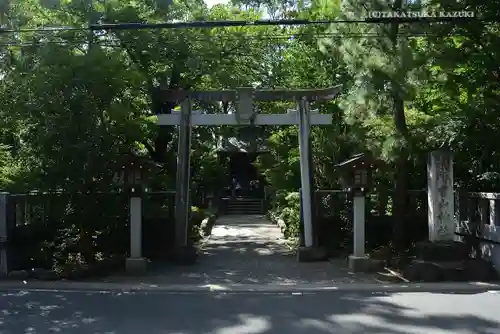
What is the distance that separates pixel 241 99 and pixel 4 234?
678cm

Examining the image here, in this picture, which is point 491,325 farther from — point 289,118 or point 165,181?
point 165,181

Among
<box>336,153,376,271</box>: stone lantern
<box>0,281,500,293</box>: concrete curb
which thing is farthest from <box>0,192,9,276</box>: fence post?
<box>336,153,376,271</box>: stone lantern

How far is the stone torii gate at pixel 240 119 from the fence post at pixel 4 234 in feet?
14.0

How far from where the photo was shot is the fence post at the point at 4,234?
39.4 feet

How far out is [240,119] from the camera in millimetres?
15055

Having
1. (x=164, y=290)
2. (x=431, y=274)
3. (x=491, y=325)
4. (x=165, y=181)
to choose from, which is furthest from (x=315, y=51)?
(x=491, y=325)

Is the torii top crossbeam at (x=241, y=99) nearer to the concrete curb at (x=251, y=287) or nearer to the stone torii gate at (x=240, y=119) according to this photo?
the stone torii gate at (x=240, y=119)

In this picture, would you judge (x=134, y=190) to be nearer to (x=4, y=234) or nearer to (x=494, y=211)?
(x=4, y=234)

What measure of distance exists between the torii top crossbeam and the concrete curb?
17.4ft

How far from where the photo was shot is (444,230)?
12.1m

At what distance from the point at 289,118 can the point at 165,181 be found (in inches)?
194

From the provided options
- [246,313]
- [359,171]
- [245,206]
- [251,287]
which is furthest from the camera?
[245,206]

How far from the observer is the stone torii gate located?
14.9m

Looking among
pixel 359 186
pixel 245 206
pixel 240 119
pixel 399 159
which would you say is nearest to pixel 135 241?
pixel 240 119
